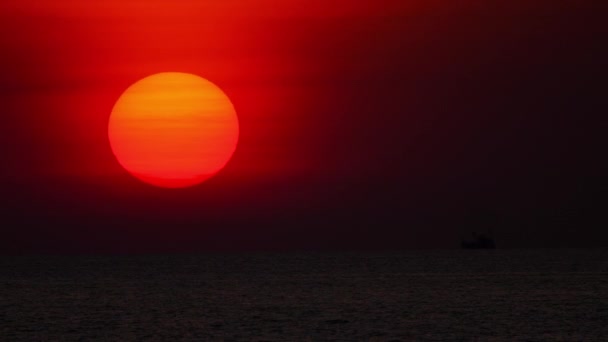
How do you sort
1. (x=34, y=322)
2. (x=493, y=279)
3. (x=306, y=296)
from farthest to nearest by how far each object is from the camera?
(x=493, y=279)
(x=306, y=296)
(x=34, y=322)

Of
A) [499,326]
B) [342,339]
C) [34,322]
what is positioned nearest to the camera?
[342,339]

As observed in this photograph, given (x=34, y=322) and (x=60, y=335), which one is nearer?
(x=60, y=335)

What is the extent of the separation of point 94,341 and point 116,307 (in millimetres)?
34273

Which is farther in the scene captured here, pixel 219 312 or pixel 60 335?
pixel 219 312

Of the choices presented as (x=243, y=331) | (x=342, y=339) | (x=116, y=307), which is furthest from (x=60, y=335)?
(x=116, y=307)

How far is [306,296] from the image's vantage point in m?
123

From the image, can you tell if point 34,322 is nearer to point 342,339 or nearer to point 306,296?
point 342,339

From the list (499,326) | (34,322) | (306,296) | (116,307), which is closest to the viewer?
(499,326)

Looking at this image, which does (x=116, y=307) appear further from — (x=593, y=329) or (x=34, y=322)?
(x=593, y=329)

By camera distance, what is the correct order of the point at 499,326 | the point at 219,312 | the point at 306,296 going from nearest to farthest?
the point at 499,326 < the point at 219,312 < the point at 306,296

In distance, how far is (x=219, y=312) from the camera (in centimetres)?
9719

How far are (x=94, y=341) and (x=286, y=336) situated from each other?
498 inches

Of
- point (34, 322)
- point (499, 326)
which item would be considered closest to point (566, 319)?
point (499, 326)

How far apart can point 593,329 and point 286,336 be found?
72.2 feet
